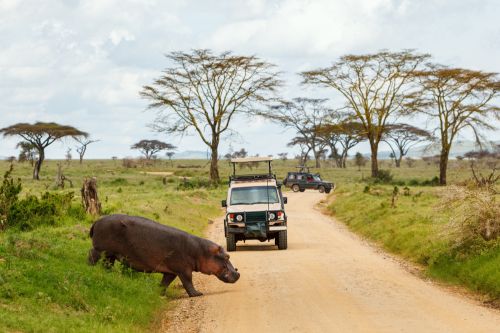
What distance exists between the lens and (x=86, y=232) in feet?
65.0

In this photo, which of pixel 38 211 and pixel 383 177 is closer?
pixel 38 211

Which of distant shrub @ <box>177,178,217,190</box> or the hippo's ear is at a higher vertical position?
distant shrub @ <box>177,178,217,190</box>

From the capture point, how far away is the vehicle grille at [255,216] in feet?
72.4

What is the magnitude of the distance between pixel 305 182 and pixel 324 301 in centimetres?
4597

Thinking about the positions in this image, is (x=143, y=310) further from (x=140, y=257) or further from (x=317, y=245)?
(x=317, y=245)

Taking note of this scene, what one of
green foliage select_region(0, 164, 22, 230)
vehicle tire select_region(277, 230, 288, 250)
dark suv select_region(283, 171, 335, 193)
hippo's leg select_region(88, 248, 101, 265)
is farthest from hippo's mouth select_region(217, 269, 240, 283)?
dark suv select_region(283, 171, 335, 193)

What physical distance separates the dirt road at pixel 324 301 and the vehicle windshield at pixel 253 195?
2.46 meters

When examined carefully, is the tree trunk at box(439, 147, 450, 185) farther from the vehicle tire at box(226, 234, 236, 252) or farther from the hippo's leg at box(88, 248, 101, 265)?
the hippo's leg at box(88, 248, 101, 265)

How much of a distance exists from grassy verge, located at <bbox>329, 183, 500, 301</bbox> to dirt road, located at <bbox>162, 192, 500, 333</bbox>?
78cm

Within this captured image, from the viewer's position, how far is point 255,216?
2211cm

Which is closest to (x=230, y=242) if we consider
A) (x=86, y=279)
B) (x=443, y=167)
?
(x=86, y=279)

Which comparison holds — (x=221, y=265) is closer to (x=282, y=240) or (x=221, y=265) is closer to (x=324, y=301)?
(x=324, y=301)

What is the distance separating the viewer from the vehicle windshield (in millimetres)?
23031

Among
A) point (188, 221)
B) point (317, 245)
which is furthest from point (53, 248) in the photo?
point (188, 221)
